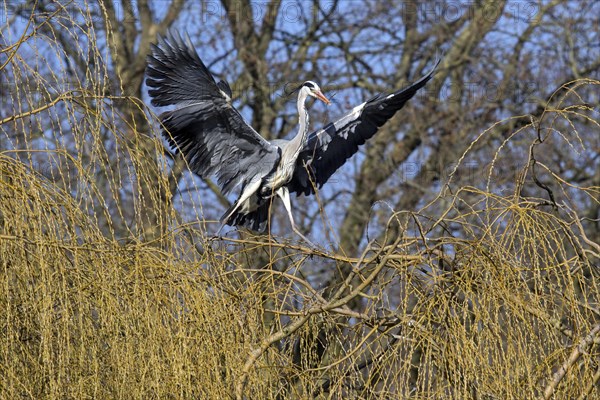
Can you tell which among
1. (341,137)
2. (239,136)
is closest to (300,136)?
(239,136)

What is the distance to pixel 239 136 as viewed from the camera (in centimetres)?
568

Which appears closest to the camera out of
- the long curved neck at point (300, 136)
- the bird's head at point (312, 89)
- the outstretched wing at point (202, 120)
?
the outstretched wing at point (202, 120)

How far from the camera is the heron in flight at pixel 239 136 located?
17.0ft

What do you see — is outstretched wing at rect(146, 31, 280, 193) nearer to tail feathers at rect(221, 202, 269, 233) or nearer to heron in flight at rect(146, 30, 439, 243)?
heron in flight at rect(146, 30, 439, 243)

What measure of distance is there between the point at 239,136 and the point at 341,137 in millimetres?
761

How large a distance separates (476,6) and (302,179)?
6.60 meters

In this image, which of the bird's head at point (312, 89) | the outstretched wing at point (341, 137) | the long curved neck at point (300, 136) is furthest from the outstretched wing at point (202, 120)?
the bird's head at point (312, 89)

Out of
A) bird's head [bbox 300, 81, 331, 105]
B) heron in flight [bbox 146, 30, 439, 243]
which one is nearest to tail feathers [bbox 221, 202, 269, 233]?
heron in flight [bbox 146, 30, 439, 243]

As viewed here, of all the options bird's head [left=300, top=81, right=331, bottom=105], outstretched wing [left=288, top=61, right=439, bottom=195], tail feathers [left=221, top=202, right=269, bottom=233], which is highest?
bird's head [left=300, top=81, right=331, bottom=105]

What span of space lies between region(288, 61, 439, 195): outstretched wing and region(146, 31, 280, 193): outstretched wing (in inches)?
11.4

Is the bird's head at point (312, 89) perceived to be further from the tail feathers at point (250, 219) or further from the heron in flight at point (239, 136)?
the tail feathers at point (250, 219)

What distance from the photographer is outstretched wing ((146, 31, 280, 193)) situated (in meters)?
5.16

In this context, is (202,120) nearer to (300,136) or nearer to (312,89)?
(300,136)

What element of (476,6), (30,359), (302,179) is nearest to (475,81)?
(476,6)
